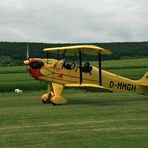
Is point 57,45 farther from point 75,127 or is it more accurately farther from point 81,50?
point 75,127

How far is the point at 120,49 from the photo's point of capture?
294 ft

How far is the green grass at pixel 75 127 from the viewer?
9805mm

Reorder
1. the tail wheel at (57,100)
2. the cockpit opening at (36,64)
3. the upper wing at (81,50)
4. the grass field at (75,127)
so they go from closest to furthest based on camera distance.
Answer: the grass field at (75,127) → the tail wheel at (57,100) → the upper wing at (81,50) → the cockpit opening at (36,64)

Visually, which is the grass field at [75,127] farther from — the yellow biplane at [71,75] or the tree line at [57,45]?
the tree line at [57,45]

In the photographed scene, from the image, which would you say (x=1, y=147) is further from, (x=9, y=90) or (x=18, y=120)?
(x=9, y=90)

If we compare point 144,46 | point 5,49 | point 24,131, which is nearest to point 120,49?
point 144,46

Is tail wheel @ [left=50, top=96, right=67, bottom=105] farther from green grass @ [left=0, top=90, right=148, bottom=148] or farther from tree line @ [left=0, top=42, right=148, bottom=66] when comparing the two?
tree line @ [left=0, top=42, right=148, bottom=66]

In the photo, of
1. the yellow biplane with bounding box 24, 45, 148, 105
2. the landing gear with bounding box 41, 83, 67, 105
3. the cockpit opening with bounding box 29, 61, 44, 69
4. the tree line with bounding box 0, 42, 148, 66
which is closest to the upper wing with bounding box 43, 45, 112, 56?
the yellow biplane with bounding box 24, 45, 148, 105

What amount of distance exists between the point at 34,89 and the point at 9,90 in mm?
1577

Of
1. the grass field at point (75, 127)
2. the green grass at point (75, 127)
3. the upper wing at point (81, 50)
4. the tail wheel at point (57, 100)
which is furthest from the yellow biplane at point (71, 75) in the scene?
the green grass at point (75, 127)

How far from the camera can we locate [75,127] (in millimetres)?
11977

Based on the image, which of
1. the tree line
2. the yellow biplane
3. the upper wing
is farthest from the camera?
the tree line

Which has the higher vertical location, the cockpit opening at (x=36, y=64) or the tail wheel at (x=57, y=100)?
the cockpit opening at (x=36, y=64)

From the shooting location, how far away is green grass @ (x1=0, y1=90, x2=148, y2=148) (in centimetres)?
980
